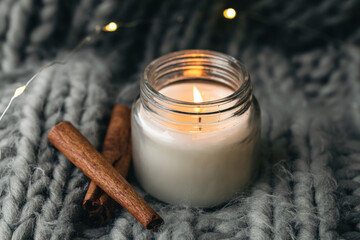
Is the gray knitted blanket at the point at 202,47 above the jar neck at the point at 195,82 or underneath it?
underneath

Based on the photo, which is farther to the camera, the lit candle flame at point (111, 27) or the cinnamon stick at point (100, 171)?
the lit candle flame at point (111, 27)

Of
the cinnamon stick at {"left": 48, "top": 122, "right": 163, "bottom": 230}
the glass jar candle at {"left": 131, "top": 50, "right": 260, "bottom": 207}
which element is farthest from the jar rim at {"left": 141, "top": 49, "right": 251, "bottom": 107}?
the cinnamon stick at {"left": 48, "top": 122, "right": 163, "bottom": 230}

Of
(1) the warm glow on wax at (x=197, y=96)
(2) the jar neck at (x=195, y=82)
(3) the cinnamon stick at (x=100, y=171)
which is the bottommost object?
(3) the cinnamon stick at (x=100, y=171)

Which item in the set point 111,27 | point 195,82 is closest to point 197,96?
point 195,82

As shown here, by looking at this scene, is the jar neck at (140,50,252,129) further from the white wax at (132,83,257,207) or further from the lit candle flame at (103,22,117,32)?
the lit candle flame at (103,22,117,32)

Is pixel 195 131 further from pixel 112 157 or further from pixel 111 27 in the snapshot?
pixel 111 27

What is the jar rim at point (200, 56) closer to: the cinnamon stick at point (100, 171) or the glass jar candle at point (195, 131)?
the glass jar candle at point (195, 131)

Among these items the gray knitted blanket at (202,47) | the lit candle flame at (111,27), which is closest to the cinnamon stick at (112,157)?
the gray knitted blanket at (202,47)
